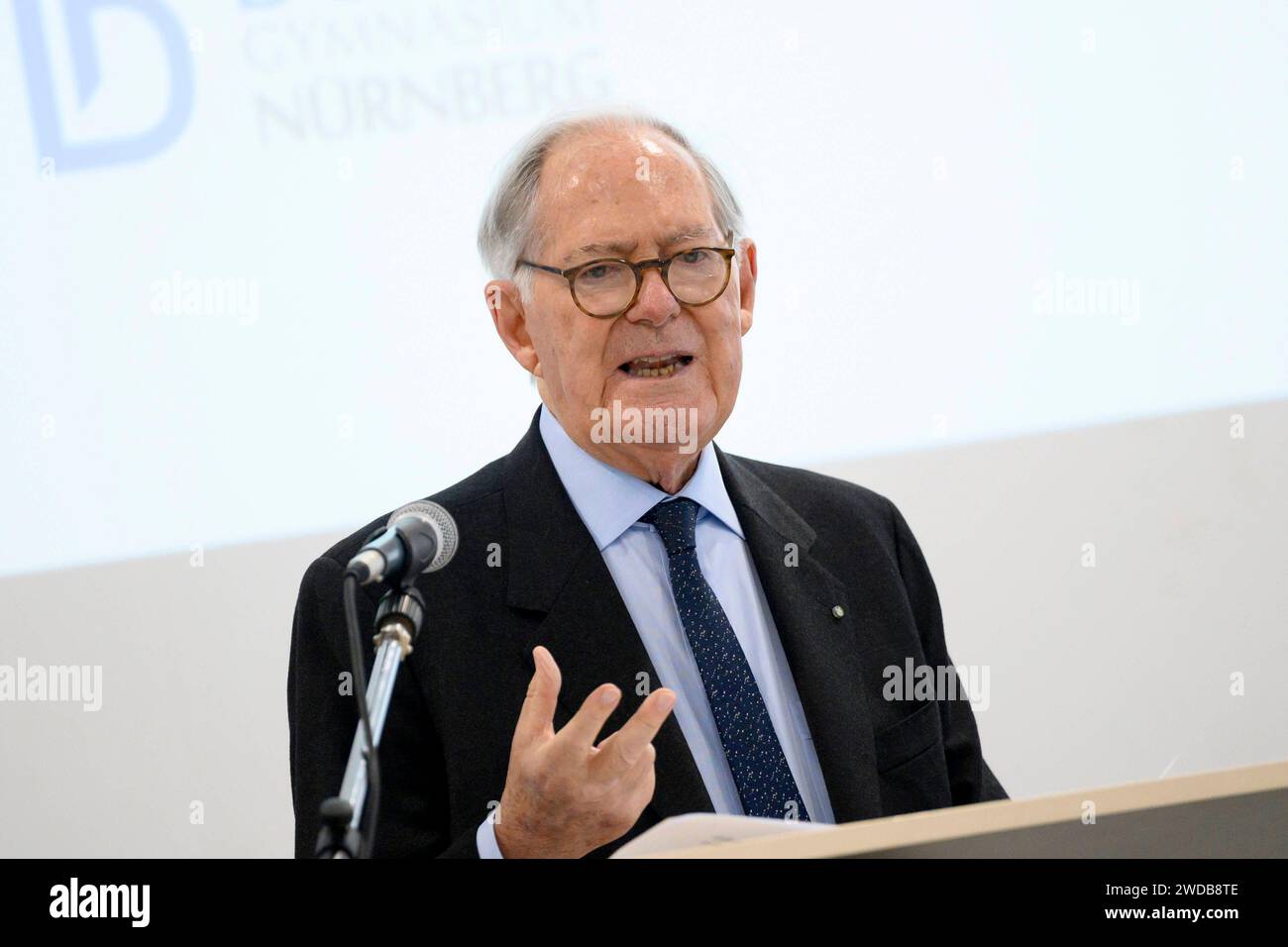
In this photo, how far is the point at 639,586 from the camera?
204 centimetres

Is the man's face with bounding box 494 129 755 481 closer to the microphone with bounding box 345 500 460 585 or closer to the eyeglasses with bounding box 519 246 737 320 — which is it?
the eyeglasses with bounding box 519 246 737 320

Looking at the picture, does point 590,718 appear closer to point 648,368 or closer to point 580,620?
point 580,620

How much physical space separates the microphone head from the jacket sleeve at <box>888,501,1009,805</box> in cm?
106

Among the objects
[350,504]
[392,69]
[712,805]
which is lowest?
[712,805]

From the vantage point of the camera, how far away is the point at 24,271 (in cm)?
316

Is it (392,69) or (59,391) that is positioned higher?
(392,69)

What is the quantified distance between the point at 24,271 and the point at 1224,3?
3.24 meters

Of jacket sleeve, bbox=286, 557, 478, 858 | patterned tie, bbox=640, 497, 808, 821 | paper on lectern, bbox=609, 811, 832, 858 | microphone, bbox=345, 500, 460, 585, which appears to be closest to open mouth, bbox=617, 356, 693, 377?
patterned tie, bbox=640, 497, 808, 821

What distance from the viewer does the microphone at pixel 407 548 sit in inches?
50.5

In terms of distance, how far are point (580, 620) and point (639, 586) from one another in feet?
0.41

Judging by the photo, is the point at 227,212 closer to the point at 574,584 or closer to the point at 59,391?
the point at 59,391

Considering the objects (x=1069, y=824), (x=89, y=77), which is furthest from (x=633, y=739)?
(x=89, y=77)
